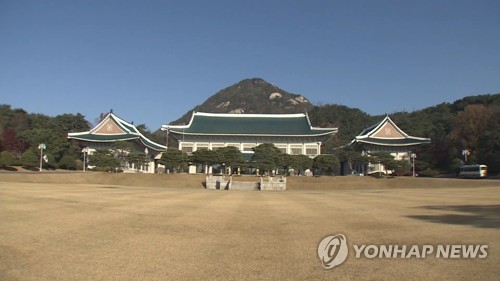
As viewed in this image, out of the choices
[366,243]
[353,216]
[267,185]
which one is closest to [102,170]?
[267,185]

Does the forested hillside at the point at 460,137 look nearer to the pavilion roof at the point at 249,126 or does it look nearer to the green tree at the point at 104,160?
the pavilion roof at the point at 249,126

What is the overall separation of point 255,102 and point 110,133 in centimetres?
12145

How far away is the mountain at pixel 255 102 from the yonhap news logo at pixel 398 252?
16441 centimetres

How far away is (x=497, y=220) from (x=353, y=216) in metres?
4.33

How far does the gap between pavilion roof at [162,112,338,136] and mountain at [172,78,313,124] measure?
99.8 metres

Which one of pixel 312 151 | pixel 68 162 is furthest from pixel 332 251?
pixel 68 162

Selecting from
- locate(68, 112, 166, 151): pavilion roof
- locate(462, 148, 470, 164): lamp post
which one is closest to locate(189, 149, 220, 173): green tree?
locate(68, 112, 166, 151): pavilion roof

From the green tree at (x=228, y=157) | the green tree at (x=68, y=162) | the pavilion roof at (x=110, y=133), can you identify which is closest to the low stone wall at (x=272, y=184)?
the green tree at (x=228, y=157)

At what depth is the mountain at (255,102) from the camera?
177750mm

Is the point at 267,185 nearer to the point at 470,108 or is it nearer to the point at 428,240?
the point at 428,240

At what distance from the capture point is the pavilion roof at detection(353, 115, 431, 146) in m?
66.2

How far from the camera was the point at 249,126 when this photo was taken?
69.8 m

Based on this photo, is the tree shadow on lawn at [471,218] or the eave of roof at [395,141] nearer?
the tree shadow on lawn at [471,218]

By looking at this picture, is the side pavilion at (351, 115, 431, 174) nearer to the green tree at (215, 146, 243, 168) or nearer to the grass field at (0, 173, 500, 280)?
the green tree at (215, 146, 243, 168)
